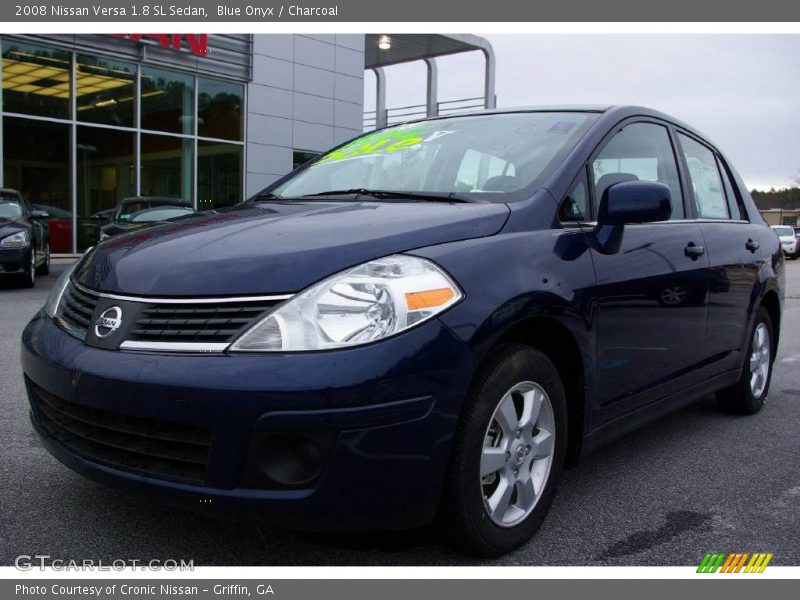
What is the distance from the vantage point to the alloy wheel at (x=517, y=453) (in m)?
2.49

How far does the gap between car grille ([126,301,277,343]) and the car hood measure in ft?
0.14

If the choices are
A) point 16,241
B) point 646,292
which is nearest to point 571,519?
point 646,292

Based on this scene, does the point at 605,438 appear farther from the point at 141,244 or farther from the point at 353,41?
the point at 353,41

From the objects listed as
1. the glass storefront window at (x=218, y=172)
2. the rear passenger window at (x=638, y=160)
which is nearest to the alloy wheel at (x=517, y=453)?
the rear passenger window at (x=638, y=160)

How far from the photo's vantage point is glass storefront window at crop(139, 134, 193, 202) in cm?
1814

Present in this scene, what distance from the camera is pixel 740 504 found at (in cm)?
319

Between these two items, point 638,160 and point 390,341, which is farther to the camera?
point 638,160

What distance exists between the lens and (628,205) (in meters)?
3.00

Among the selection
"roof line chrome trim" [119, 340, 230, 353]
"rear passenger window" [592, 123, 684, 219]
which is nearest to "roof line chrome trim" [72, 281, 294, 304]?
"roof line chrome trim" [119, 340, 230, 353]

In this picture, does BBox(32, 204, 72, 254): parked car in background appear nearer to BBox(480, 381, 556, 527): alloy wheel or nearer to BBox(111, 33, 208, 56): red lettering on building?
BBox(111, 33, 208, 56): red lettering on building

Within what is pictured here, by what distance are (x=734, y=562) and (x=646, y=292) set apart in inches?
41.9

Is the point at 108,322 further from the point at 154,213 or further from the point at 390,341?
the point at 154,213

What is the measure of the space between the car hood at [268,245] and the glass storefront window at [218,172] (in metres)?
16.8
